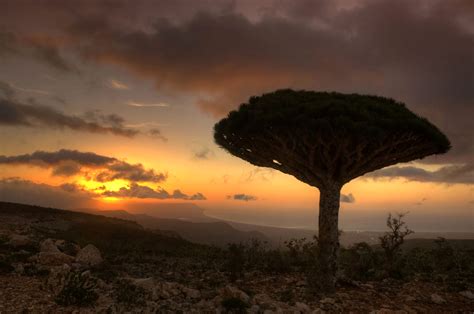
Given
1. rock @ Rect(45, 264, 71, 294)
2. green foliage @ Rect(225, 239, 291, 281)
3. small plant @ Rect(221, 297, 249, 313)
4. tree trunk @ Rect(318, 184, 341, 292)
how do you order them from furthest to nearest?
green foliage @ Rect(225, 239, 291, 281) < tree trunk @ Rect(318, 184, 341, 292) < rock @ Rect(45, 264, 71, 294) < small plant @ Rect(221, 297, 249, 313)

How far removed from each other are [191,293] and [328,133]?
6.62m

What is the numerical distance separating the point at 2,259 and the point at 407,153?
1527 centimetres

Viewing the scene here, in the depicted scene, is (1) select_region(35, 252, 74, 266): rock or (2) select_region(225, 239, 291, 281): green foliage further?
(2) select_region(225, 239, 291, 281): green foliage

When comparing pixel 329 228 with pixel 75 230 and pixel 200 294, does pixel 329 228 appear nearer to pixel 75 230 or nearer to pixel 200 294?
pixel 200 294

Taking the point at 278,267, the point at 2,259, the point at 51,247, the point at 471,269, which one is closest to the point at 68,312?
the point at 2,259

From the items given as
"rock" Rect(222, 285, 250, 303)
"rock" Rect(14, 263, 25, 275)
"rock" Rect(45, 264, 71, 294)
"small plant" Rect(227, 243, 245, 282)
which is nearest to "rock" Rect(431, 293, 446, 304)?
"rock" Rect(222, 285, 250, 303)

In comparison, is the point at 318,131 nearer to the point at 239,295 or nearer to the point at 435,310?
the point at 239,295

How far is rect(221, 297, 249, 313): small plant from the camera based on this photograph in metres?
10.2

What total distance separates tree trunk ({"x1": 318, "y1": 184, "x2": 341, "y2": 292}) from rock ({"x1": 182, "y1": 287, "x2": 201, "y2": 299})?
442 cm

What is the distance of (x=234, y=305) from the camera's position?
10.3 meters

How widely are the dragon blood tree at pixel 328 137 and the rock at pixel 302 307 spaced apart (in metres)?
2.36

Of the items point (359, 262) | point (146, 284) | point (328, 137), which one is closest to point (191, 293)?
point (146, 284)

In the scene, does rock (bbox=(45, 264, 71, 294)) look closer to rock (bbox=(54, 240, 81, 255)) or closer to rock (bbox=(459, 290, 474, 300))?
rock (bbox=(54, 240, 81, 255))

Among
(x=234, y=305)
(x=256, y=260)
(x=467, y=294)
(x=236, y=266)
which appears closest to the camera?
(x=234, y=305)
